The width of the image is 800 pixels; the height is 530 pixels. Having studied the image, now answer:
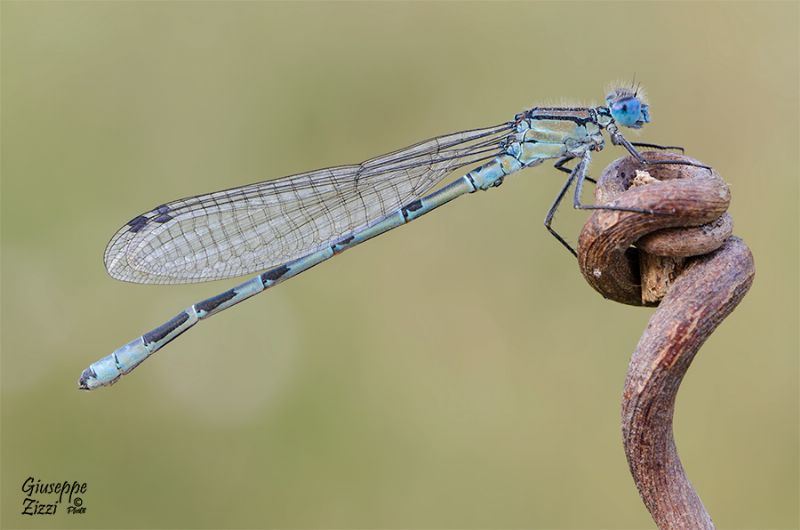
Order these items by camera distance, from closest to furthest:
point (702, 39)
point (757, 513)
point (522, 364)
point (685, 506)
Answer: point (685, 506) → point (757, 513) → point (522, 364) → point (702, 39)

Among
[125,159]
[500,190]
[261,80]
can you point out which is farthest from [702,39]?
[125,159]

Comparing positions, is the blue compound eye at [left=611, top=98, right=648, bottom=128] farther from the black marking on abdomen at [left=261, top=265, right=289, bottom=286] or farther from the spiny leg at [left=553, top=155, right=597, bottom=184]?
the black marking on abdomen at [left=261, top=265, right=289, bottom=286]

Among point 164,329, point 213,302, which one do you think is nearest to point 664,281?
point 213,302

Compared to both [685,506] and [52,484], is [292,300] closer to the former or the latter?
[52,484]

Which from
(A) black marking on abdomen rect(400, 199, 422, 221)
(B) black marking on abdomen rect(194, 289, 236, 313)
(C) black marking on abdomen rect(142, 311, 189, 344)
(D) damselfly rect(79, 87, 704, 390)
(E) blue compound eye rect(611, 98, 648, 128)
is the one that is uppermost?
(D) damselfly rect(79, 87, 704, 390)
